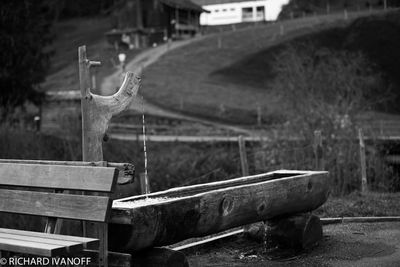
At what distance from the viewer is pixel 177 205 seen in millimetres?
4723

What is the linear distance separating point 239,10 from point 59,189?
38575mm

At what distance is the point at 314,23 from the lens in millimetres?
31266

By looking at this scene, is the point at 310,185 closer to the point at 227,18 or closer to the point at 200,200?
the point at 200,200

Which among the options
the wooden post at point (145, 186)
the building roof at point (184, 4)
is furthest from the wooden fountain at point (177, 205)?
the building roof at point (184, 4)

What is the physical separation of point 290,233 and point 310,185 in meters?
0.52

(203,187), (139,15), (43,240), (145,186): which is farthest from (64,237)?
(139,15)

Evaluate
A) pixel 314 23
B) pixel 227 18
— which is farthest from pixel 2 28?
pixel 227 18

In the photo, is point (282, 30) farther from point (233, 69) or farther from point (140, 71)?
point (140, 71)

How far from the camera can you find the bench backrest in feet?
13.7

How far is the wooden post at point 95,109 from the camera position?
5.22 meters

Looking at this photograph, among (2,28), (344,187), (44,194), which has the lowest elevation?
(344,187)

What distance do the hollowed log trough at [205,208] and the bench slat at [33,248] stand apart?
555 millimetres

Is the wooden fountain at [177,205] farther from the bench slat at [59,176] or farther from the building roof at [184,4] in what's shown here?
the building roof at [184,4]

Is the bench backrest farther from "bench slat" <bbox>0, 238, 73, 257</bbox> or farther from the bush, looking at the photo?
the bush
